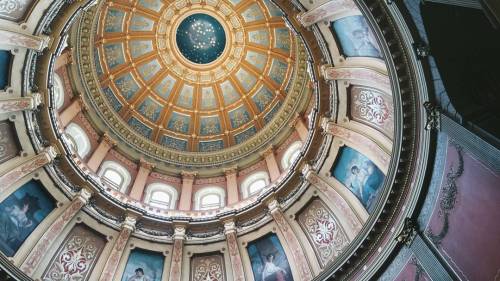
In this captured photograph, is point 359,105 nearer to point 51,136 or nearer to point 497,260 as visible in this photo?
point 497,260

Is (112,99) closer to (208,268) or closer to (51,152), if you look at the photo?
(51,152)

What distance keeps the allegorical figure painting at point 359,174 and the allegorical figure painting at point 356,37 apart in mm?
4379

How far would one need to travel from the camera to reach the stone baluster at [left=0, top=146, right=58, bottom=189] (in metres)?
16.3

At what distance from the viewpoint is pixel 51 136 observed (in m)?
18.3

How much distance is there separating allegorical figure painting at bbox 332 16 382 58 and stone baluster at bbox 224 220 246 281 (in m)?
10.1

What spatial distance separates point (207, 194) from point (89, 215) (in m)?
7.42

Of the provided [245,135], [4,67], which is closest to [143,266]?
[4,67]

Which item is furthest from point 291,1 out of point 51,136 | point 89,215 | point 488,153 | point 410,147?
point 89,215

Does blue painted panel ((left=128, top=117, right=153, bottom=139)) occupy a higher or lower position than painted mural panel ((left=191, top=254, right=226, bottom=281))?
higher

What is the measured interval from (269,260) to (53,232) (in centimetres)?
989

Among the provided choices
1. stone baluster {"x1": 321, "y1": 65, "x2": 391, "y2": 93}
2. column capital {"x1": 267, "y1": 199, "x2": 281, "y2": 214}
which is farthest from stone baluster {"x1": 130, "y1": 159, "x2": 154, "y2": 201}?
stone baluster {"x1": 321, "y1": 65, "x2": 391, "y2": 93}

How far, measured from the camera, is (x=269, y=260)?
19.2 meters

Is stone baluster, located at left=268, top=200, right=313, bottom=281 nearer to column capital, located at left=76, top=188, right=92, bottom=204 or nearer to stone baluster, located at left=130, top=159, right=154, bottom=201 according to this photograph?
stone baluster, located at left=130, top=159, right=154, bottom=201

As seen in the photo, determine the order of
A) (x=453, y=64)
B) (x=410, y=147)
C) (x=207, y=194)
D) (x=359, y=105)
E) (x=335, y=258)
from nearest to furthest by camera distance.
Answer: (x=453, y=64) → (x=410, y=147) → (x=335, y=258) → (x=359, y=105) → (x=207, y=194)
